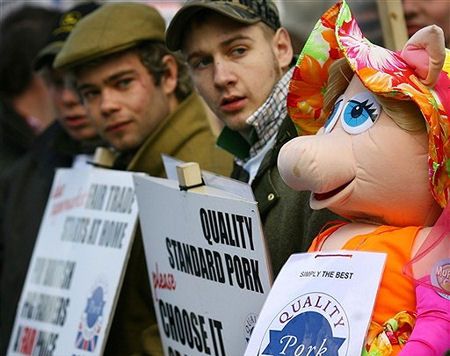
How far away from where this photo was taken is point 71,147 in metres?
6.39

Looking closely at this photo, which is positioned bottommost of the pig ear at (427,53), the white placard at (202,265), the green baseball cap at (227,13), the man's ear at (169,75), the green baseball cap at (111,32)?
the white placard at (202,265)

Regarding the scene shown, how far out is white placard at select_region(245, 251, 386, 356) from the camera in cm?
320

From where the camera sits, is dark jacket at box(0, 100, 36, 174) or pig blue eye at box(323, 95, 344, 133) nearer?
pig blue eye at box(323, 95, 344, 133)

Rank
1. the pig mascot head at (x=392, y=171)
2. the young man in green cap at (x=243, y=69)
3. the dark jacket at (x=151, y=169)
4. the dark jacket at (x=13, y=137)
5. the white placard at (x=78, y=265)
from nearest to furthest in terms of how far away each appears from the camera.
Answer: the pig mascot head at (x=392, y=171), the young man in green cap at (x=243, y=69), the white placard at (x=78, y=265), the dark jacket at (x=151, y=169), the dark jacket at (x=13, y=137)

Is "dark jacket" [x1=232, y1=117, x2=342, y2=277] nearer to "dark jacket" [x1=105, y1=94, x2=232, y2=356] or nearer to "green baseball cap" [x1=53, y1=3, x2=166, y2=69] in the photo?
"dark jacket" [x1=105, y1=94, x2=232, y2=356]

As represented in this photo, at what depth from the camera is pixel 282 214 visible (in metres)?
4.12

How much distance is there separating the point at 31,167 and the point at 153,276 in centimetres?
229

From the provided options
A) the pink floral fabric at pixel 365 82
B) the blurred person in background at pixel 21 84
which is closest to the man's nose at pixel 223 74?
the pink floral fabric at pixel 365 82

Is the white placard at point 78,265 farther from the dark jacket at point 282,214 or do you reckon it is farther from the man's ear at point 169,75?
the dark jacket at point 282,214

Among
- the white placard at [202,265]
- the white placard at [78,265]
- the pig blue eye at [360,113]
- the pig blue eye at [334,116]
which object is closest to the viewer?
the pig blue eye at [360,113]

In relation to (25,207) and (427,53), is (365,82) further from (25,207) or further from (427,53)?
(25,207)

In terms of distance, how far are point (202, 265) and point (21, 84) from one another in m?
4.14

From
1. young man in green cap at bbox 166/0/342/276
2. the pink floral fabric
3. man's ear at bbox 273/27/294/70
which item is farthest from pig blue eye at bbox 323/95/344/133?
man's ear at bbox 273/27/294/70

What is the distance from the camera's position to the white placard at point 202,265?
3.81m
